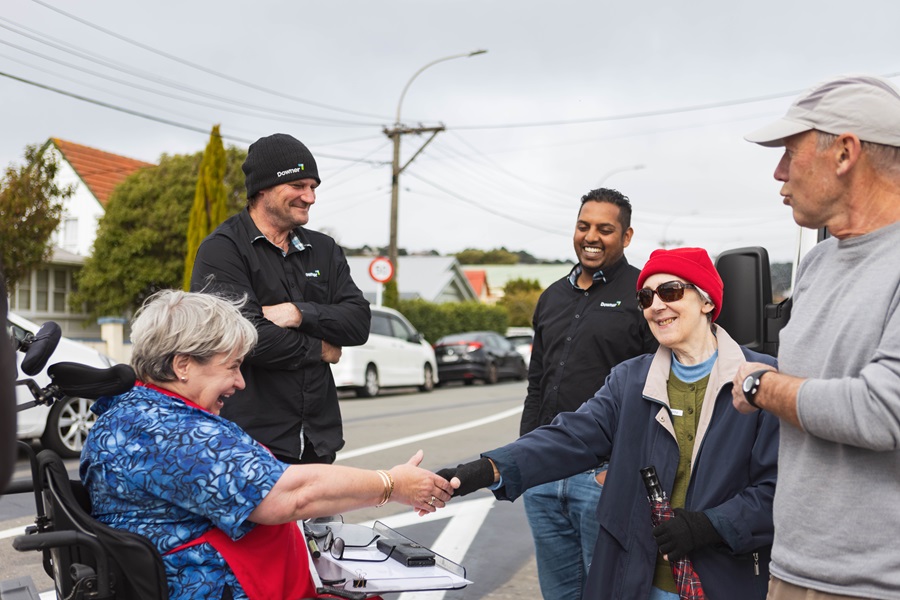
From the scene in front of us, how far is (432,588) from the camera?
2.92 meters

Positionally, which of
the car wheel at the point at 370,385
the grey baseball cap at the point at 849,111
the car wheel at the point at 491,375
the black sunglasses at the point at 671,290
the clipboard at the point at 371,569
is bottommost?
the car wheel at the point at 491,375

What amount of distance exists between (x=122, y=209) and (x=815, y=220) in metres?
32.9

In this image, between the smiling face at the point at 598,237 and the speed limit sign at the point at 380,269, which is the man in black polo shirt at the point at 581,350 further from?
the speed limit sign at the point at 380,269

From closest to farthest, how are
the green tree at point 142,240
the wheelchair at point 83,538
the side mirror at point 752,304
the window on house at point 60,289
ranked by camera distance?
the wheelchair at point 83,538 < the side mirror at point 752,304 < the green tree at point 142,240 < the window on house at point 60,289

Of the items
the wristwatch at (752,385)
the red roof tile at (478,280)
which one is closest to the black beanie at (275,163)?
the wristwatch at (752,385)

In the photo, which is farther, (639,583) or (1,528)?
(1,528)

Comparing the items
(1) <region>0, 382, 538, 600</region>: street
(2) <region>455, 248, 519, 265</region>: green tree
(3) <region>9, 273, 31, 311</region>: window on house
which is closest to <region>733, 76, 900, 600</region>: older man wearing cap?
(1) <region>0, 382, 538, 600</region>: street

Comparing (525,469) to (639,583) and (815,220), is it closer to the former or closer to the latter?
(639,583)

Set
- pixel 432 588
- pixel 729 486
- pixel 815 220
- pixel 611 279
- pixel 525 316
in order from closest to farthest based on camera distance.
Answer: pixel 815 220 → pixel 729 486 → pixel 432 588 → pixel 611 279 → pixel 525 316

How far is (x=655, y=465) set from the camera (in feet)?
9.19

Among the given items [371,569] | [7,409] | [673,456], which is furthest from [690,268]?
[7,409]

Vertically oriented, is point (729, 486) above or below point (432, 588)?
above

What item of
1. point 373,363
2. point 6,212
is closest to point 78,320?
point 6,212

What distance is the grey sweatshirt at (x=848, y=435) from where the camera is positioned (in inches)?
75.1
